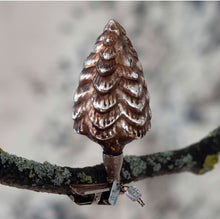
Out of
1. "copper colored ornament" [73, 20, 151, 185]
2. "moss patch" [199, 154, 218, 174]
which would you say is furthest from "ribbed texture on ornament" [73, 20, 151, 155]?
"moss patch" [199, 154, 218, 174]

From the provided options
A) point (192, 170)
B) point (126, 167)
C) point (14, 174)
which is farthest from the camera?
point (192, 170)

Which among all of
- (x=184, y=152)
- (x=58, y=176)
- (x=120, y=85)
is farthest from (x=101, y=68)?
(x=184, y=152)

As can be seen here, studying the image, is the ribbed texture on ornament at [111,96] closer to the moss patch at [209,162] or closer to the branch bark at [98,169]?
the branch bark at [98,169]

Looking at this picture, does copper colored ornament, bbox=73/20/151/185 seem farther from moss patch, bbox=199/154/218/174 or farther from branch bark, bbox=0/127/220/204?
moss patch, bbox=199/154/218/174

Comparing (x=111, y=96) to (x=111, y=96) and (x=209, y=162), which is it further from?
(x=209, y=162)

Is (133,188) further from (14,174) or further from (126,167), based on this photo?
(14,174)

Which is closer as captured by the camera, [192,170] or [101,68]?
[101,68]

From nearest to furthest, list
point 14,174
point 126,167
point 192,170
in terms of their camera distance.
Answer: point 14,174 < point 126,167 < point 192,170
